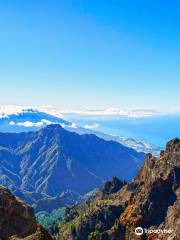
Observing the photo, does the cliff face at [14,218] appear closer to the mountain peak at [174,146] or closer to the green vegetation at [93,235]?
the green vegetation at [93,235]

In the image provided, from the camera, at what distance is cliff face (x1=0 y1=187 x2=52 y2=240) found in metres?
47.9

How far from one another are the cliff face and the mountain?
183 ft

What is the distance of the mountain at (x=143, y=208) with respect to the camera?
4688 inches

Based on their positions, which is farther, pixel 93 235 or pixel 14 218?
pixel 93 235

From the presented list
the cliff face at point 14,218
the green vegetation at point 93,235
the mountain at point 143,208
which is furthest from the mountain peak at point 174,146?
the cliff face at point 14,218

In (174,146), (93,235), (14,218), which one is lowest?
(93,235)

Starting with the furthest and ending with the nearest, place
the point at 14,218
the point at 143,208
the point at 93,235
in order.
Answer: the point at 93,235
the point at 143,208
the point at 14,218

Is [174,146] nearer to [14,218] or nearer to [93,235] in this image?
[93,235]

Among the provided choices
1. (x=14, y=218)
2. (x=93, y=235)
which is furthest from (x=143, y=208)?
(x=14, y=218)

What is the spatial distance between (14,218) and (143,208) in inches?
3188

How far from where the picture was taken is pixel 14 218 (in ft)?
167

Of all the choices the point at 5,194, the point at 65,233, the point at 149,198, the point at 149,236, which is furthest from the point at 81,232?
the point at 5,194

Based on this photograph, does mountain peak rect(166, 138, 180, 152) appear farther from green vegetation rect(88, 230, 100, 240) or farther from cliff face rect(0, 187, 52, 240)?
cliff face rect(0, 187, 52, 240)

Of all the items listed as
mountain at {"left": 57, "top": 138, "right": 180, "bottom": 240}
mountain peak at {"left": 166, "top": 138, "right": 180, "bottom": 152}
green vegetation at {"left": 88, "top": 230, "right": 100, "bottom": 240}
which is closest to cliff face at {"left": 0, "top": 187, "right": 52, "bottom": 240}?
mountain at {"left": 57, "top": 138, "right": 180, "bottom": 240}
